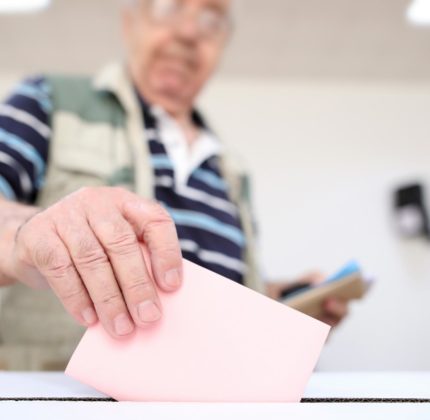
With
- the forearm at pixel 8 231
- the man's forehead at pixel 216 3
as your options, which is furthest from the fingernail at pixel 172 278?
the man's forehead at pixel 216 3

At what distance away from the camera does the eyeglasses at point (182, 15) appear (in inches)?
37.4

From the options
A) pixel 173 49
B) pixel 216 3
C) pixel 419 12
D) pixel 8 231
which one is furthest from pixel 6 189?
pixel 419 12

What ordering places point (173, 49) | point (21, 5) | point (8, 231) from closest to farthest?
1. point (8, 231)
2. point (173, 49)
3. point (21, 5)

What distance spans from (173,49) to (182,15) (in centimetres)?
7

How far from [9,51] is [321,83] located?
163cm

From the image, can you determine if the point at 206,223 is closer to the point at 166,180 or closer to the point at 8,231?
the point at 166,180

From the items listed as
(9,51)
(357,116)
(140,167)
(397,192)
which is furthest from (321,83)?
(140,167)

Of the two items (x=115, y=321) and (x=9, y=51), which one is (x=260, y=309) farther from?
(x=9, y=51)

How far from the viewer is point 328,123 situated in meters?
2.58

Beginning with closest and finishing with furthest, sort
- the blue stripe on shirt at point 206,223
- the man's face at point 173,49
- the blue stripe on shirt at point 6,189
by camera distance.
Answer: the blue stripe on shirt at point 6,189 → the blue stripe on shirt at point 206,223 → the man's face at point 173,49

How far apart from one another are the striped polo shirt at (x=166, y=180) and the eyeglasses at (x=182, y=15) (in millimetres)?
184

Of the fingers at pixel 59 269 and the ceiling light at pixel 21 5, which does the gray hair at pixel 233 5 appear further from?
the ceiling light at pixel 21 5

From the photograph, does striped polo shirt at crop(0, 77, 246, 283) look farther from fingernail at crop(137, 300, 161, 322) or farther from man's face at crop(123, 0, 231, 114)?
fingernail at crop(137, 300, 161, 322)

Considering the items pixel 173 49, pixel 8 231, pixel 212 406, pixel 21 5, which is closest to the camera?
pixel 212 406
